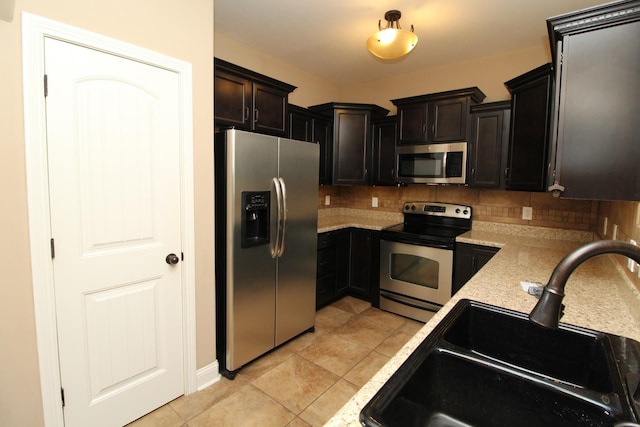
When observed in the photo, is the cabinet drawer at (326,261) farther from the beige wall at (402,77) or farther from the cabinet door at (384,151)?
the beige wall at (402,77)

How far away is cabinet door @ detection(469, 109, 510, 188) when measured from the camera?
9.31 ft

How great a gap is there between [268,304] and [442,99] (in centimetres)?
253

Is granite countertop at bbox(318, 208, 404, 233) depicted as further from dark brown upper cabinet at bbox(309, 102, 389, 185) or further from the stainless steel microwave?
the stainless steel microwave

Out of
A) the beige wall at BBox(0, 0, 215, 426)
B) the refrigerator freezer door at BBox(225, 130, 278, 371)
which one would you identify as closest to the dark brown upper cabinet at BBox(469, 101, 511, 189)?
the refrigerator freezer door at BBox(225, 130, 278, 371)

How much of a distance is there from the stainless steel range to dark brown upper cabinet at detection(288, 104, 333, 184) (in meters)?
1.02

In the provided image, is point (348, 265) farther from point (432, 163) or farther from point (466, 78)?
point (466, 78)

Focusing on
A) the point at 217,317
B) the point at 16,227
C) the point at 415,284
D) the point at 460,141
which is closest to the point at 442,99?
the point at 460,141

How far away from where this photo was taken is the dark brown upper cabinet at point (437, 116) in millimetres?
2988

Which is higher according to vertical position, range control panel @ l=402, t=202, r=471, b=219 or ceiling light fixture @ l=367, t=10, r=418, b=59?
ceiling light fixture @ l=367, t=10, r=418, b=59

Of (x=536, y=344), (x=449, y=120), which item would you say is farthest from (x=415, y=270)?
(x=536, y=344)

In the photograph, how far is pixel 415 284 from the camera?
3174 mm

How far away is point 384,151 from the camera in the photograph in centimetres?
363

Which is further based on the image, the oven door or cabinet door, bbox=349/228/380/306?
cabinet door, bbox=349/228/380/306

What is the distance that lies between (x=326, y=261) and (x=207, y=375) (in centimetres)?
164
